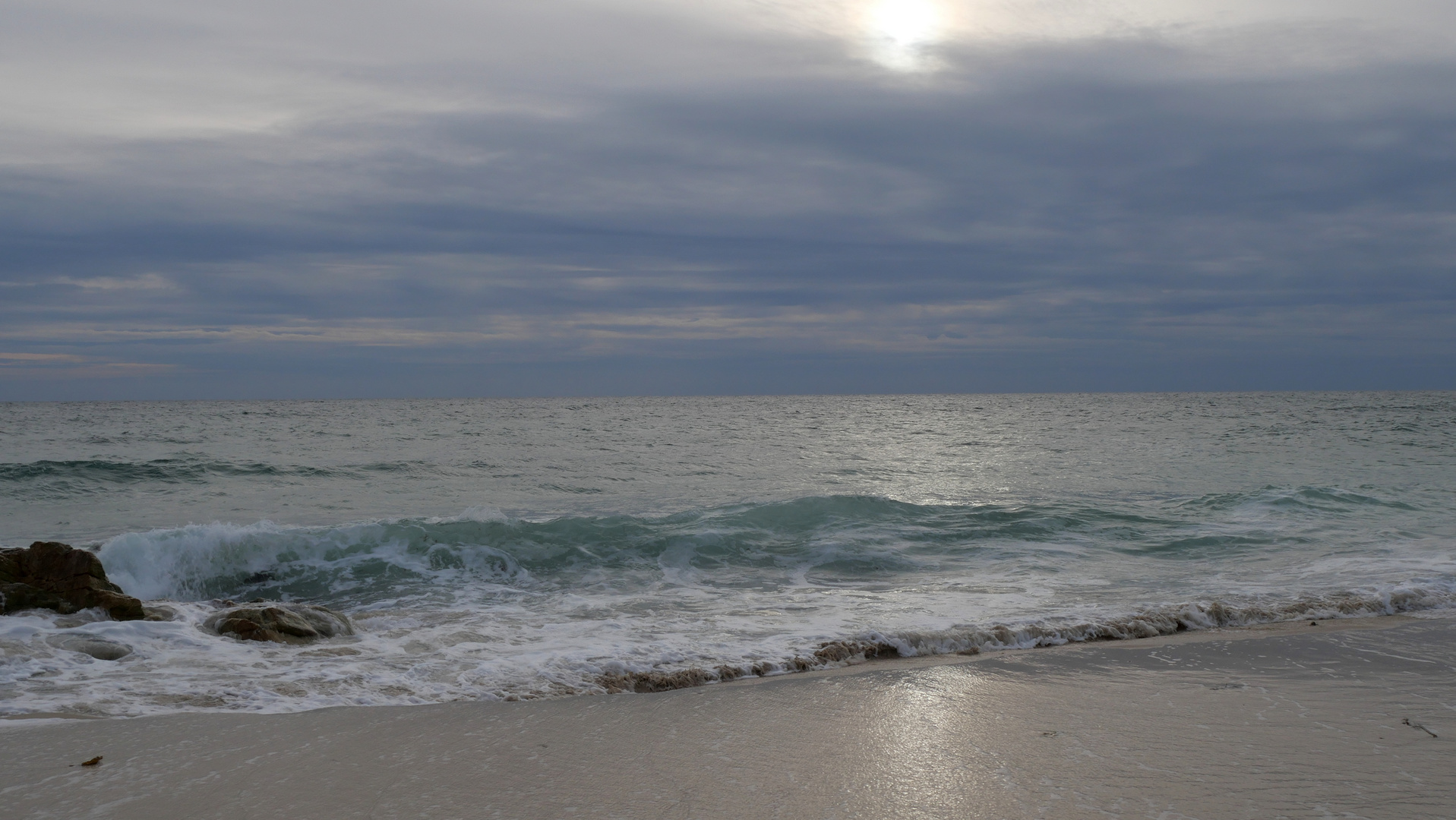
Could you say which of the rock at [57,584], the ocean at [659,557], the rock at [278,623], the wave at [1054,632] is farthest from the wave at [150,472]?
the wave at [1054,632]

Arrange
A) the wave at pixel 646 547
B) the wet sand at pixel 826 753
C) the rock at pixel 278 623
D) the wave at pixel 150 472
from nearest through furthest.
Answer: the wet sand at pixel 826 753 < the rock at pixel 278 623 < the wave at pixel 646 547 < the wave at pixel 150 472

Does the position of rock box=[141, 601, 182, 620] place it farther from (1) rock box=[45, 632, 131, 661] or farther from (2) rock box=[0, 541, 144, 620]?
(1) rock box=[45, 632, 131, 661]

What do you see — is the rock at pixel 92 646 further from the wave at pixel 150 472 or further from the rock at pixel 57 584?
the wave at pixel 150 472

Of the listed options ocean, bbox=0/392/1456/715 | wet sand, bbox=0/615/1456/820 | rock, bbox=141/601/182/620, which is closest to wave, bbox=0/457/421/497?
ocean, bbox=0/392/1456/715

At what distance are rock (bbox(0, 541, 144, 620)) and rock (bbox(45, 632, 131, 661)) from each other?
59 centimetres

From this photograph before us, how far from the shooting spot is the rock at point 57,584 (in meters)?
6.68

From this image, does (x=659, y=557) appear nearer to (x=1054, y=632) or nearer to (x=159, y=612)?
(x=1054, y=632)

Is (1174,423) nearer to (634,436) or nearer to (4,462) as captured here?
(634,436)

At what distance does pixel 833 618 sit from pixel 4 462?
24499mm

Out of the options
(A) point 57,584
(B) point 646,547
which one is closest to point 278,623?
(A) point 57,584

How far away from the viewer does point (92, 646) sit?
234 inches

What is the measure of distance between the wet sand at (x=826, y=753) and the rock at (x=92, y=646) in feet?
4.55

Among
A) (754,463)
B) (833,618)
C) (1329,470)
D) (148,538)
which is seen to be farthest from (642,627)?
(1329,470)

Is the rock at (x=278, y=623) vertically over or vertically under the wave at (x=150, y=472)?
over
